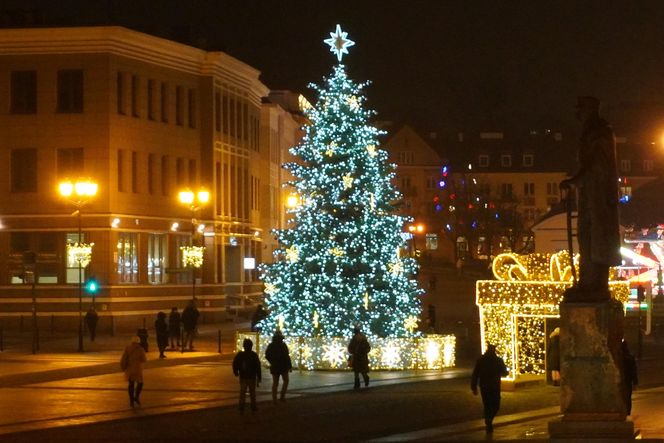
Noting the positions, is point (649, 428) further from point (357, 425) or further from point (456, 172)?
point (456, 172)

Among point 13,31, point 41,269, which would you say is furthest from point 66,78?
point 41,269

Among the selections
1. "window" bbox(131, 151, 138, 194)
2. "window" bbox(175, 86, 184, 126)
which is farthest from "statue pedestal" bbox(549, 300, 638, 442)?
"window" bbox(175, 86, 184, 126)

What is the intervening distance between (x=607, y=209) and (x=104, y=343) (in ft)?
119

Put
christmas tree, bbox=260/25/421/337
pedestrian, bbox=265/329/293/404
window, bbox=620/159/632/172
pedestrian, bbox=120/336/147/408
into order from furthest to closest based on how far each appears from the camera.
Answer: window, bbox=620/159/632/172, christmas tree, bbox=260/25/421/337, pedestrian, bbox=265/329/293/404, pedestrian, bbox=120/336/147/408

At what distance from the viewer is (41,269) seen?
60531mm

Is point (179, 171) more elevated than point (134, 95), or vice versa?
point (134, 95)

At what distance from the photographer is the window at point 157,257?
209 feet

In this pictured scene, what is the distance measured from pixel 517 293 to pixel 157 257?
36.1 m

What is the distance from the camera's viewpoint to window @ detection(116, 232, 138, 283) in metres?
61.4

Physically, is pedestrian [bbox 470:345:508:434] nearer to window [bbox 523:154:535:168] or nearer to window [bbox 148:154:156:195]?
window [bbox 148:154:156:195]

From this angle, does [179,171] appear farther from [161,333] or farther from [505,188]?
[505,188]

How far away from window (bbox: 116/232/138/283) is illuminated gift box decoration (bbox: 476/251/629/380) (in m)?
31.4

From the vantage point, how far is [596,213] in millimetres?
17922

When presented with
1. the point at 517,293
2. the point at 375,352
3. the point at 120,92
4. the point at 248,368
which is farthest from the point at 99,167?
the point at 248,368
